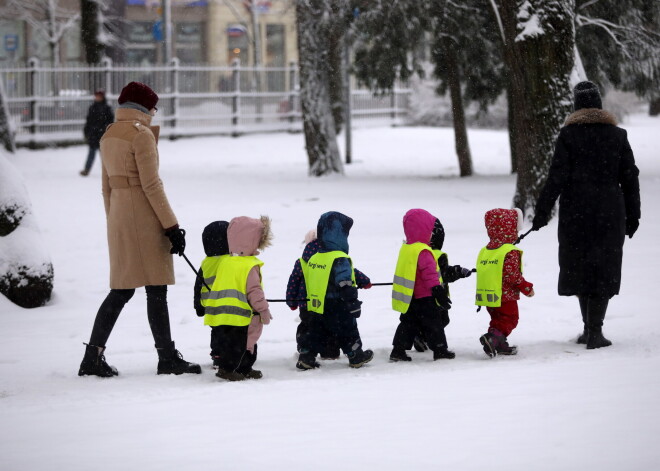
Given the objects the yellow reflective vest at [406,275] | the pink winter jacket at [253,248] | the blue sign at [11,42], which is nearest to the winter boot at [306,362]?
the pink winter jacket at [253,248]

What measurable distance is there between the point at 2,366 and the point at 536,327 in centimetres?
373

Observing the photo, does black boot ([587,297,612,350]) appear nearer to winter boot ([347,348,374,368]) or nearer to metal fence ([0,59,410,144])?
winter boot ([347,348,374,368])

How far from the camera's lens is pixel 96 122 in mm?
20547

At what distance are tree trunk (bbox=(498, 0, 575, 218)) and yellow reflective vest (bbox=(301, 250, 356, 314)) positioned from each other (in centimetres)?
630

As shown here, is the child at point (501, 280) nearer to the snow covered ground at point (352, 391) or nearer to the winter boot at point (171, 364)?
the snow covered ground at point (352, 391)

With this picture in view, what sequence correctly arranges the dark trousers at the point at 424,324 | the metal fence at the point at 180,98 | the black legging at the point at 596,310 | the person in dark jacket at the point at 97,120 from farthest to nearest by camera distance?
the metal fence at the point at 180,98
the person in dark jacket at the point at 97,120
the black legging at the point at 596,310
the dark trousers at the point at 424,324

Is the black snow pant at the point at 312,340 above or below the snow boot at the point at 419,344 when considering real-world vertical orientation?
above

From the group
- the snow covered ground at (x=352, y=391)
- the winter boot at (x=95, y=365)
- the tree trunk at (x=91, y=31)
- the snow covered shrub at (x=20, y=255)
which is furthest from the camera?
the tree trunk at (x=91, y=31)

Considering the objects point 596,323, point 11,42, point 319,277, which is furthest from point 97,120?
point 11,42

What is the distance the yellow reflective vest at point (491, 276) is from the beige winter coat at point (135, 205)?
1970mm

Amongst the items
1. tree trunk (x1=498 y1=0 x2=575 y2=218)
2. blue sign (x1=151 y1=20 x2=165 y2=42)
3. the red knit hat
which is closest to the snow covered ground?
tree trunk (x1=498 y1=0 x2=575 y2=218)

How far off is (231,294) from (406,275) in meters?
1.13

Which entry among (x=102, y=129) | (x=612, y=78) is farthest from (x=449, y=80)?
(x=102, y=129)

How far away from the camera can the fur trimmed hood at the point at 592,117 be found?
21.4ft
